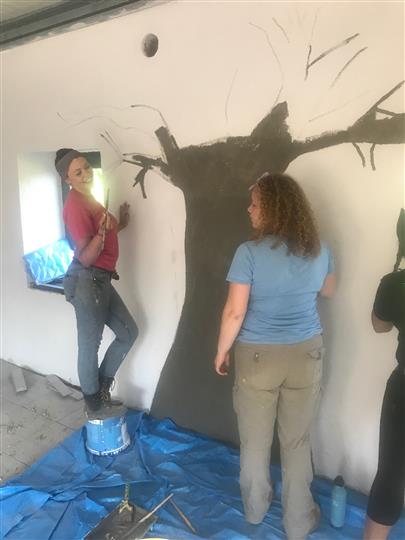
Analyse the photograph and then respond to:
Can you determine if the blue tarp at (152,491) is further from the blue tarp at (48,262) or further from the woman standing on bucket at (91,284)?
the blue tarp at (48,262)

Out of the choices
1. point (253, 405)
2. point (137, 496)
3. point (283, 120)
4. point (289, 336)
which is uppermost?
point (283, 120)

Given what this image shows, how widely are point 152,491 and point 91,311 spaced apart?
3.13ft

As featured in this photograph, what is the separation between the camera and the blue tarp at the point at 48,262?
10.6 feet

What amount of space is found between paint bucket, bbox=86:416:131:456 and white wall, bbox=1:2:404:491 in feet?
1.28

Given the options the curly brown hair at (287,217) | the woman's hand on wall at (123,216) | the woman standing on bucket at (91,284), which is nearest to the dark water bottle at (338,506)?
the curly brown hair at (287,217)

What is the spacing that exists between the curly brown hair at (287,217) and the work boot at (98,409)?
1352mm

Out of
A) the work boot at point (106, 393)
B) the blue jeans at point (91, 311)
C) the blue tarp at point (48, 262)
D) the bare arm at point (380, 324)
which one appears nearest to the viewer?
the bare arm at point (380, 324)

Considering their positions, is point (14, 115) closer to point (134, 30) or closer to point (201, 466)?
point (134, 30)

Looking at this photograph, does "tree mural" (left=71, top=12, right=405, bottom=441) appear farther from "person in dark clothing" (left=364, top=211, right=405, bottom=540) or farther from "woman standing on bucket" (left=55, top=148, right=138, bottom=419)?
"person in dark clothing" (left=364, top=211, right=405, bottom=540)


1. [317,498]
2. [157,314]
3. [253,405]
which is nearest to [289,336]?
[253,405]

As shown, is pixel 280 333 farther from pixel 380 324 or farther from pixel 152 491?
pixel 152 491

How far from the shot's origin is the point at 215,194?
7.23 ft

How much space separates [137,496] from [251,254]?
53.3 inches

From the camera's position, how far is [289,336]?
62.9 inches
